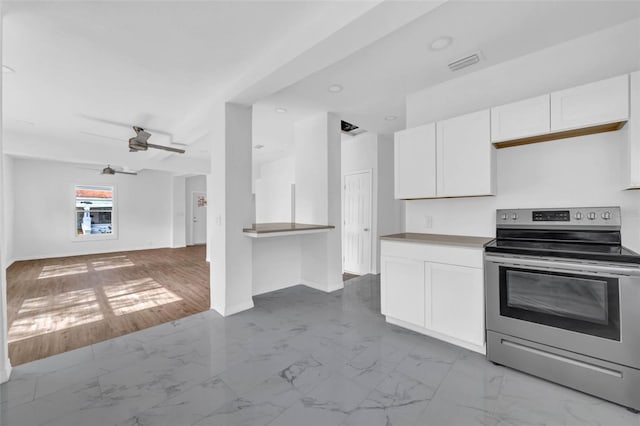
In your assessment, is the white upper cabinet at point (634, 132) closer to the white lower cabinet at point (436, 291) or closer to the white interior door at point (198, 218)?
the white lower cabinet at point (436, 291)

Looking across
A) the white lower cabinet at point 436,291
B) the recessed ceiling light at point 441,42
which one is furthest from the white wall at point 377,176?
the recessed ceiling light at point 441,42

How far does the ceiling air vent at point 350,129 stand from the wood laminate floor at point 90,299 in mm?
3489

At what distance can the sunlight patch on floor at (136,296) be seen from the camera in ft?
11.3

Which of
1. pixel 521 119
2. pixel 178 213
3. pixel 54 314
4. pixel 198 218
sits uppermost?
pixel 521 119

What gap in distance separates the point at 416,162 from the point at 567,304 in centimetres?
166

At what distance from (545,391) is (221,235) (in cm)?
312

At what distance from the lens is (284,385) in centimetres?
183

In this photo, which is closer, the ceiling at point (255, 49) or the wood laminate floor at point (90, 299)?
the ceiling at point (255, 49)

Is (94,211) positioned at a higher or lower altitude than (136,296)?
higher

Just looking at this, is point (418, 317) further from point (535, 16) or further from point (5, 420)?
point (5, 420)

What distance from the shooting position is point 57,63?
250cm

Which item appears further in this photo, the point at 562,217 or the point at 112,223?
the point at 112,223

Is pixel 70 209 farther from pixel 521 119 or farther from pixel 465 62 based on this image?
pixel 521 119

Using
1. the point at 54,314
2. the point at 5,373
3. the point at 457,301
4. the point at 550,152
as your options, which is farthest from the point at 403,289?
the point at 54,314
